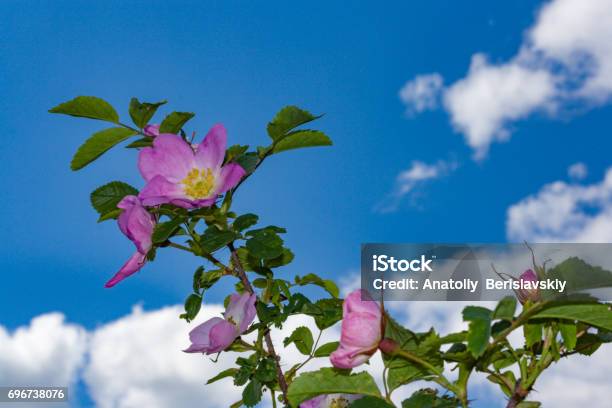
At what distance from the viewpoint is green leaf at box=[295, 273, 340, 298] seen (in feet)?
7.61

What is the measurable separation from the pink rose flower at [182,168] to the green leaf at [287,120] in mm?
153

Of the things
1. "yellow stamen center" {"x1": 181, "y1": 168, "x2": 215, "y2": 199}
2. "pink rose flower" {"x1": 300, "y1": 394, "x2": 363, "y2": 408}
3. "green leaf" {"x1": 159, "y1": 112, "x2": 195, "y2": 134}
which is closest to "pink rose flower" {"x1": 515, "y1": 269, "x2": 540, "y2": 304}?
"pink rose flower" {"x1": 300, "y1": 394, "x2": 363, "y2": 408}

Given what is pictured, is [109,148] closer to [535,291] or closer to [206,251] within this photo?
[206,251]

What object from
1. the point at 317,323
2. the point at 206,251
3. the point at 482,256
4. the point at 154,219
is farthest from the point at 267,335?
the point at 482,256

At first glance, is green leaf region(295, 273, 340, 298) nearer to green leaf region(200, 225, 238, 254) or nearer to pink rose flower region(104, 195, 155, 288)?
green leaf region(200, 225, 238, 254)

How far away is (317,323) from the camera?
2.26m

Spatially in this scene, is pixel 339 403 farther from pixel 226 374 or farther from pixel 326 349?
pixel 226 374

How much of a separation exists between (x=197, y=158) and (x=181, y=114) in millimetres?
155

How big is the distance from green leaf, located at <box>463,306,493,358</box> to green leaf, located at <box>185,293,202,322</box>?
1.06 metres

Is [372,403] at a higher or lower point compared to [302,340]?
lower

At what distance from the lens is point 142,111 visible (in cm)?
212

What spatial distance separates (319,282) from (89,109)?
37.1 inches

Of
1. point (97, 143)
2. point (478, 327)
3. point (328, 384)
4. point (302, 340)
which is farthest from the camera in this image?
point (302, 340)

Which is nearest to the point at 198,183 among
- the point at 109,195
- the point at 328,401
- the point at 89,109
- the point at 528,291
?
the point at 109,195
